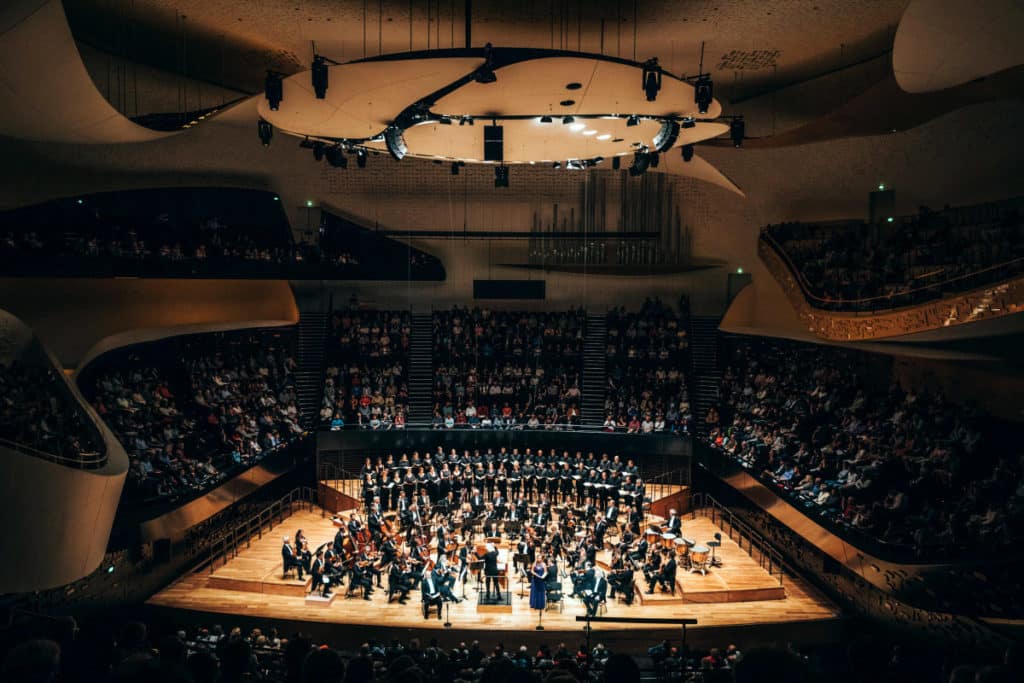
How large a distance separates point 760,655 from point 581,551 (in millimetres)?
11297

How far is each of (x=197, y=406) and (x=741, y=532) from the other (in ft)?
41.7

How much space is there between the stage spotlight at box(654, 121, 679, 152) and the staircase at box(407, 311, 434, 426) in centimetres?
1120

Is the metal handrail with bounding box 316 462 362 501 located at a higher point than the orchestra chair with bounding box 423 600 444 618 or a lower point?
higher

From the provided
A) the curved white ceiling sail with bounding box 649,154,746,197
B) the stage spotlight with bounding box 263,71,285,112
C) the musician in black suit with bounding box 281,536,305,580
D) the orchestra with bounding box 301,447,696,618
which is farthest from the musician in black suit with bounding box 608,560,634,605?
the curved white ceiling sail with bounding box 649,154,746,197

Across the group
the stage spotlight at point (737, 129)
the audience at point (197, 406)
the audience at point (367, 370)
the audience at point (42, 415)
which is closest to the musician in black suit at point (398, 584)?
the audience at point (197, 406)

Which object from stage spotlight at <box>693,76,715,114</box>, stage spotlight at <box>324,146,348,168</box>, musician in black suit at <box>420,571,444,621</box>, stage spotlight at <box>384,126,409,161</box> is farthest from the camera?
stage spotlight at <box>324,146,348,168</box>

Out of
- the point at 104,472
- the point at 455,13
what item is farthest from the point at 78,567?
the point at 455,13

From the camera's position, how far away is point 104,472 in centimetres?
1024

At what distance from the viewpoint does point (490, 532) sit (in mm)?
14789

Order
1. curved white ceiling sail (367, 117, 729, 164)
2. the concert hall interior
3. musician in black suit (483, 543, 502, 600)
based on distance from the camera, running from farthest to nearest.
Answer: musician in black suit (483, 543, 502, 600)
curved white ceiling sail (367, 117, 729, 164)
the concert hall interior

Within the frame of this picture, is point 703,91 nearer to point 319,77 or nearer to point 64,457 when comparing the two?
point 319,77

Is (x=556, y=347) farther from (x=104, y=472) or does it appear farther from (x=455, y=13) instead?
(x=104, y=472)

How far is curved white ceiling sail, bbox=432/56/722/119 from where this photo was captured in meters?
7.79

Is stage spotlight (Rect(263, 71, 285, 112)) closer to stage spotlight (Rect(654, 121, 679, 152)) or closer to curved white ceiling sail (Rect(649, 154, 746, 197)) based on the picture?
stage spotlight (Rect(654, 121, 679, 152))
